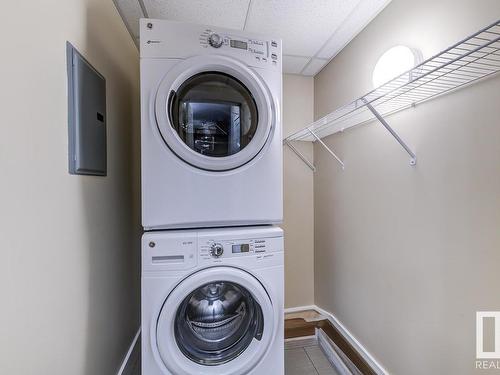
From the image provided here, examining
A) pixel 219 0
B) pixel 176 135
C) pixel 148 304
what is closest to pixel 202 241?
pixel 148 304

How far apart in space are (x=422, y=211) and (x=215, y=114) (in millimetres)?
1195

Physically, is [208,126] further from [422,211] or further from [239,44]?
[422,211]

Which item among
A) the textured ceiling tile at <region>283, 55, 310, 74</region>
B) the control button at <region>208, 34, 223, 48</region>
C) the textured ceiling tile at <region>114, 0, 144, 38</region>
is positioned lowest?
the control button at <region>208, 34, 223, 48</region>

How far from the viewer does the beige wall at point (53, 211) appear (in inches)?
26.7

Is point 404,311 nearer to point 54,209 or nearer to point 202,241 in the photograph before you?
point 202,241

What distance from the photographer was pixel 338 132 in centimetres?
196

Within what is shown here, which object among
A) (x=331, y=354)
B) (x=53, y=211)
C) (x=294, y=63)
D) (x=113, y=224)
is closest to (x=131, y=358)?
(x=113, y=224)

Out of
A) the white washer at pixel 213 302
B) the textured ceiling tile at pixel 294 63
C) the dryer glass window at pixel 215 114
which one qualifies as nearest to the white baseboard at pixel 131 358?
the white washer at pixel 213 302

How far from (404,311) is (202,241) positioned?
3.96 feet

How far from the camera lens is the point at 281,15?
155 centimetres

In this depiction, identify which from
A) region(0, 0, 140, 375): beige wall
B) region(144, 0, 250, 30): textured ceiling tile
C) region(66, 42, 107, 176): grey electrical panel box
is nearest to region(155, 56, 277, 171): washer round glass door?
region(66, 42, 107, 176): grey electrical panel box

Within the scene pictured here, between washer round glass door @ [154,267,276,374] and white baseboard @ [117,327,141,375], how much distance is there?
0.67 metres

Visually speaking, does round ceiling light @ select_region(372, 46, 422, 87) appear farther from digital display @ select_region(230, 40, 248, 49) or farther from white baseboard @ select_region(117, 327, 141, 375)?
white baseboard @ select_region(117, 327, 141, 375)

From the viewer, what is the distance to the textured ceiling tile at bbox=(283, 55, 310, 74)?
2.06m
